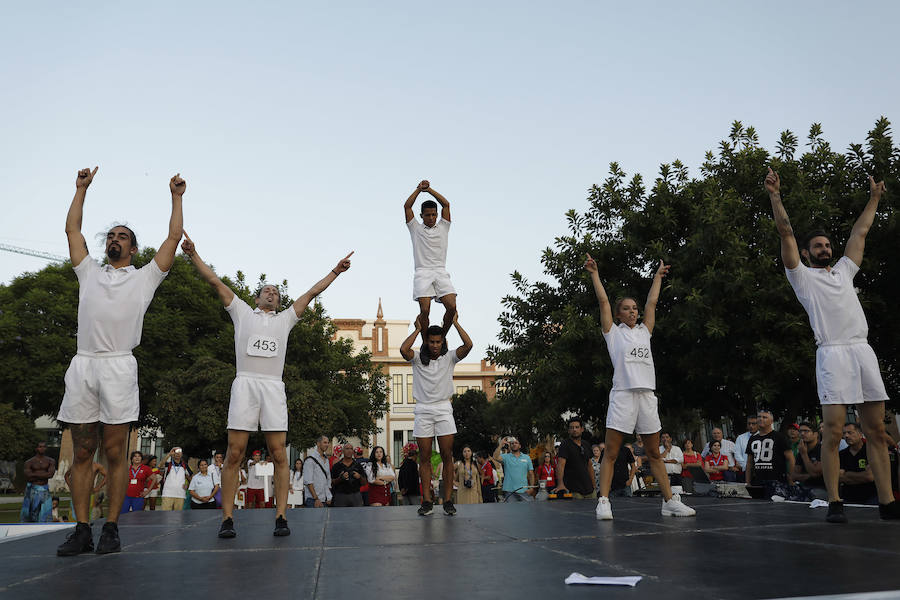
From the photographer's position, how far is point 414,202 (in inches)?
352

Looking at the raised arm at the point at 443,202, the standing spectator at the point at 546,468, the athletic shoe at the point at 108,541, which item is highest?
the raised arm at the point at 443,202

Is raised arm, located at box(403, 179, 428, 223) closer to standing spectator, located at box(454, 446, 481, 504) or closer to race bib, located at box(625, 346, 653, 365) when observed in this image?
race bib, located at box(625, 346, 653, 365)

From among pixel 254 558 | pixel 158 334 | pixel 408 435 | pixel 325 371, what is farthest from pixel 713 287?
pixel 408 435

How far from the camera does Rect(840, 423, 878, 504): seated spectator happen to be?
814cm

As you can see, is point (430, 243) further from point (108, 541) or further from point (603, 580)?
point (603, 580)

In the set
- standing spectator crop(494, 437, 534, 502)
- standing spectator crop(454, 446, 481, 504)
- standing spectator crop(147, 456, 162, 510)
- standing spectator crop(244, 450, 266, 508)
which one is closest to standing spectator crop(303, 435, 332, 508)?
standing spectator crop(244, 450, 266, 508)

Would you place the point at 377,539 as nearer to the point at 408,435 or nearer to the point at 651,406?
the point at 651,406

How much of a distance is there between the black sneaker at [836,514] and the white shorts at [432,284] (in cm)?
485

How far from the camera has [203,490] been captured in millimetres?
15281

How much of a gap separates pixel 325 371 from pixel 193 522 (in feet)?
90.4

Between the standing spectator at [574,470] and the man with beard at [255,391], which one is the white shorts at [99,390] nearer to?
the man with beard at [255,391]

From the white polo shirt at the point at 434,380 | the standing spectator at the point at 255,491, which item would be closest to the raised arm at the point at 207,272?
the white polo shirt at the point at 434,380

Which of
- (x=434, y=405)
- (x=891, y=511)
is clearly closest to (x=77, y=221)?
(x=434, y=405)

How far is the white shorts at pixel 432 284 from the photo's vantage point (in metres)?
8.73
